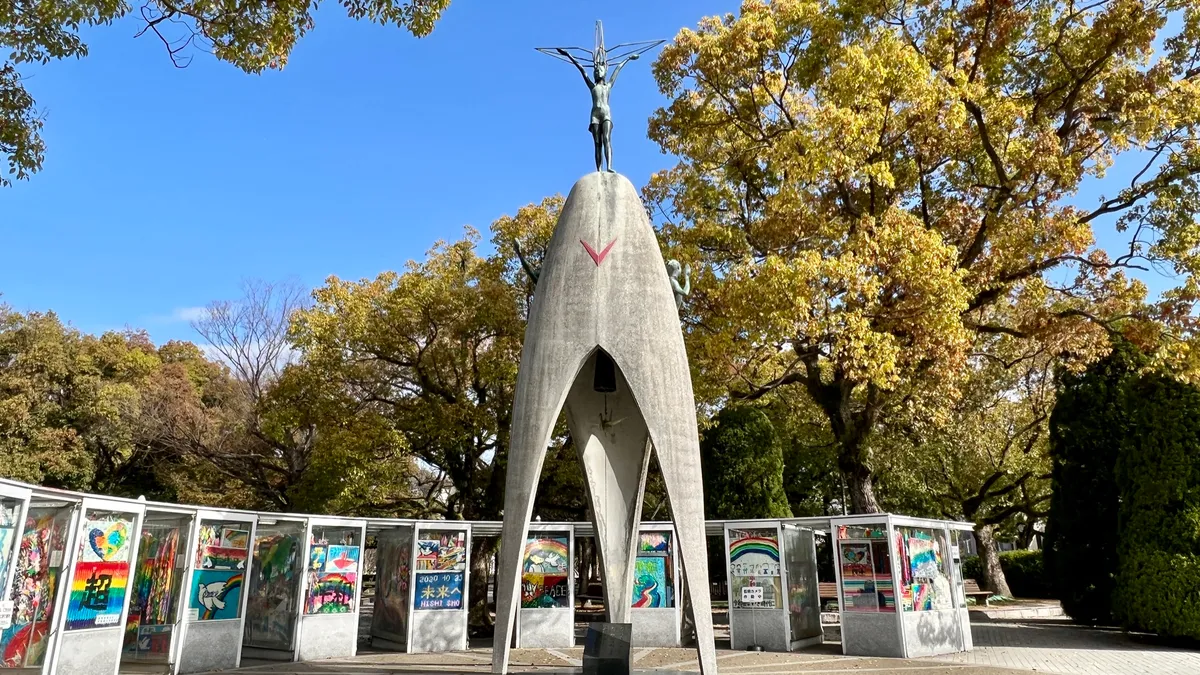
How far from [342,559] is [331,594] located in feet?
1.83

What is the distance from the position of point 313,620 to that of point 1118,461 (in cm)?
1403

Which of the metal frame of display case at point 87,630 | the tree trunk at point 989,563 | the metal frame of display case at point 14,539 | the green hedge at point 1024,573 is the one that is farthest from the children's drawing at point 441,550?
the green hedge at point 1024,573

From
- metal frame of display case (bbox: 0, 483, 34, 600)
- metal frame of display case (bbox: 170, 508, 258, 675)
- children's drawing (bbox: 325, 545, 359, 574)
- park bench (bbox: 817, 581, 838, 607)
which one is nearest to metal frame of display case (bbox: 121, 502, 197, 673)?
metal frame of display case (bbox: 170, 508, 258, 675)

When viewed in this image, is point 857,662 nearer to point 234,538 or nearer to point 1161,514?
point 1161,514

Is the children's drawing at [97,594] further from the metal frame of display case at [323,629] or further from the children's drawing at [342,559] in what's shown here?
the children's drawing at [342,559]

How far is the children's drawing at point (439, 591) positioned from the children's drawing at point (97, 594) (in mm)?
4502

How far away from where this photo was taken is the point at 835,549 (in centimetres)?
1213

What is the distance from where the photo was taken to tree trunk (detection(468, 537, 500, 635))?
53.4 ft

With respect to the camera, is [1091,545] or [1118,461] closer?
[1118,461]

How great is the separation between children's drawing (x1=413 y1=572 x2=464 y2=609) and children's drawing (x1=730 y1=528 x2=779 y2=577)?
4.79m

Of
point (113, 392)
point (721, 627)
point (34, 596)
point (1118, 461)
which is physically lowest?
point (721, 627)

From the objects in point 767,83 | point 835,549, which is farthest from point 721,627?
point 767,83

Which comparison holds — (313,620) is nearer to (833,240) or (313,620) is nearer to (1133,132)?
(833,240)

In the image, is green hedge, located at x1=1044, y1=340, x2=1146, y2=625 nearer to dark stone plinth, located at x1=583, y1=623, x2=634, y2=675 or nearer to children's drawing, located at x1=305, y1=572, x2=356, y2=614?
dark stone plinth, located at x1=583, y1=623, x2=634, y2=675
